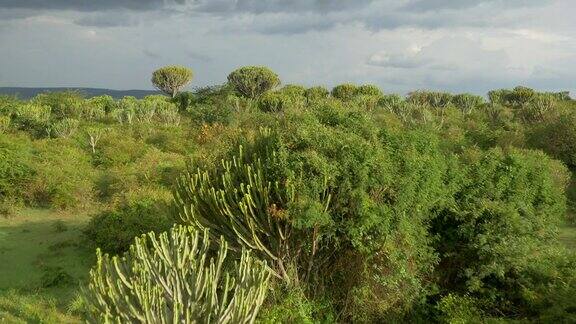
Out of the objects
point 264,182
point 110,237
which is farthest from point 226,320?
point 110,237

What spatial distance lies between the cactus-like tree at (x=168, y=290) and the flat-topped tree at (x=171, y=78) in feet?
160

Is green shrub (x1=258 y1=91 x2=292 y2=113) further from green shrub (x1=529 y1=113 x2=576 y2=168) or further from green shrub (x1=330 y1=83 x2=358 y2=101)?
green shrub (x1=529 y1=113 x2=576 y2=168)

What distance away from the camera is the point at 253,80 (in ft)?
162

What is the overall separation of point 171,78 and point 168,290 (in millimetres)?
50144

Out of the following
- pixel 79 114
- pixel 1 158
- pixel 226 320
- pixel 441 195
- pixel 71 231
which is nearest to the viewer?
pixel 226 320

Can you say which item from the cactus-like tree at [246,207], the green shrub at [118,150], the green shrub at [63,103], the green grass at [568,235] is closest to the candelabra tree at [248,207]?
the cactus-like tree at [246,207]

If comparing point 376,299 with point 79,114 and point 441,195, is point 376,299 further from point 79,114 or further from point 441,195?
point 79,114

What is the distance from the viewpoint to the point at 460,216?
35.7ft

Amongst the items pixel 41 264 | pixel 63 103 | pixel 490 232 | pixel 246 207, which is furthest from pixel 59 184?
pixel 63 103

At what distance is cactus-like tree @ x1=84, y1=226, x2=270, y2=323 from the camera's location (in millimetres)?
6844

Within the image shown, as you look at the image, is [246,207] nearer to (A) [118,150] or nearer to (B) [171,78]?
(A) [118,150]

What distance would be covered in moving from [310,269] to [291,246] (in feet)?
1.99

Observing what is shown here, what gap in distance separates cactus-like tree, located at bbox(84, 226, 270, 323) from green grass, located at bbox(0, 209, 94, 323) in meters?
2.05

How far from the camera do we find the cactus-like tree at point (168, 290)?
22.5 feet
